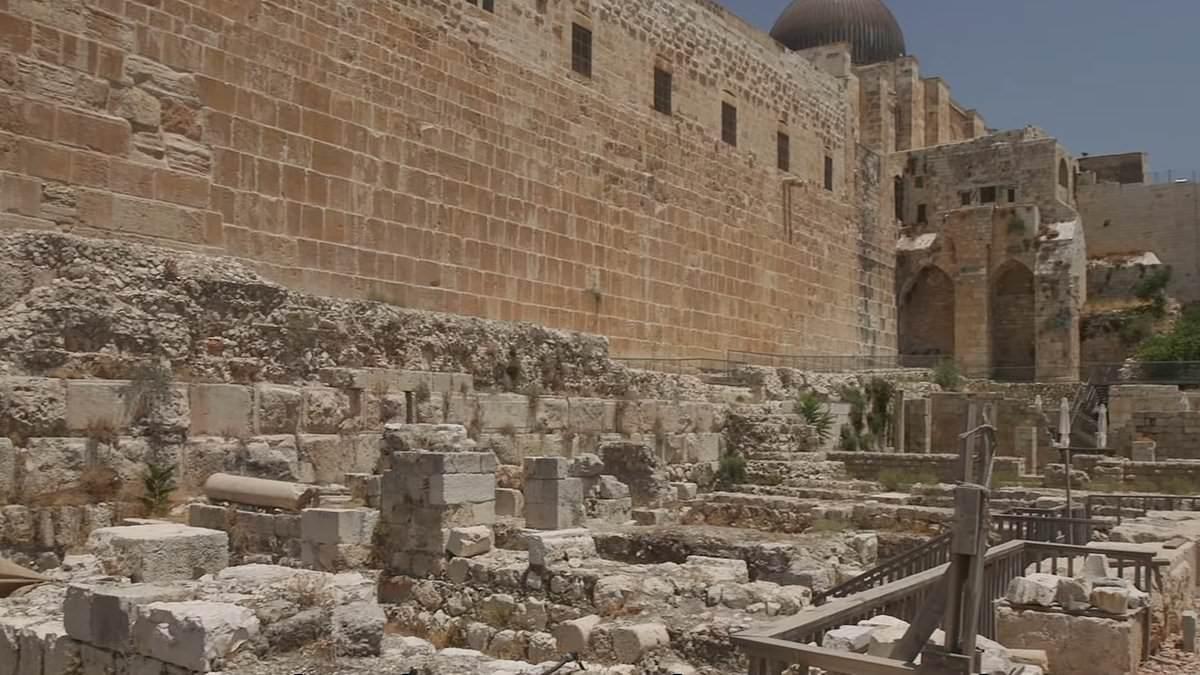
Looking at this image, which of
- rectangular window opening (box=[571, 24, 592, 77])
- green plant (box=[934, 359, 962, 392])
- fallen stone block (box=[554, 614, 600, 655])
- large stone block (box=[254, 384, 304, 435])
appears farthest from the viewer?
green plant (box=[934, 359, 962, 392])

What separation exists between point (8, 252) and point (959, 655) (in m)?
7.23

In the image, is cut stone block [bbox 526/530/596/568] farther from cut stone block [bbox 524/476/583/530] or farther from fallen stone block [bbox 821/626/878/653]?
fallen stone block [bbox 821/626/878/653]

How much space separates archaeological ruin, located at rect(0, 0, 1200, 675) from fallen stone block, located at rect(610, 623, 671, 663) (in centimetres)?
2

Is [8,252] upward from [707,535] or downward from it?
upward

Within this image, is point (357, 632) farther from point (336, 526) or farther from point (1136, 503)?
point (1136, 503)

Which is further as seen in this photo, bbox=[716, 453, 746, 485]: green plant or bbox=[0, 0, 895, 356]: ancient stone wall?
bbox=[716, 453, 746, 485]: green plant

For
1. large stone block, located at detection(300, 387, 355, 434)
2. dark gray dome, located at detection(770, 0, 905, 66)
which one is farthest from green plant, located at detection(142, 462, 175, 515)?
dark gray dome, located at detection(770, 0, 905, 66)

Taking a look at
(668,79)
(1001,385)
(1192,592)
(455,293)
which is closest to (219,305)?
(455,293)

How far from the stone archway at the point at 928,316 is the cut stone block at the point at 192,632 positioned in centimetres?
2445

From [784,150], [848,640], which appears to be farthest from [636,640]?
[784,150]

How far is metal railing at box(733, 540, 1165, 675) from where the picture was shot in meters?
4.17

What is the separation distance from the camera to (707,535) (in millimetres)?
8609

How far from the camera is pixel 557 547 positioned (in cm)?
751

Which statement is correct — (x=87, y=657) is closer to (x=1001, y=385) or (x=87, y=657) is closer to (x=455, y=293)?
(x=455, y=293)
